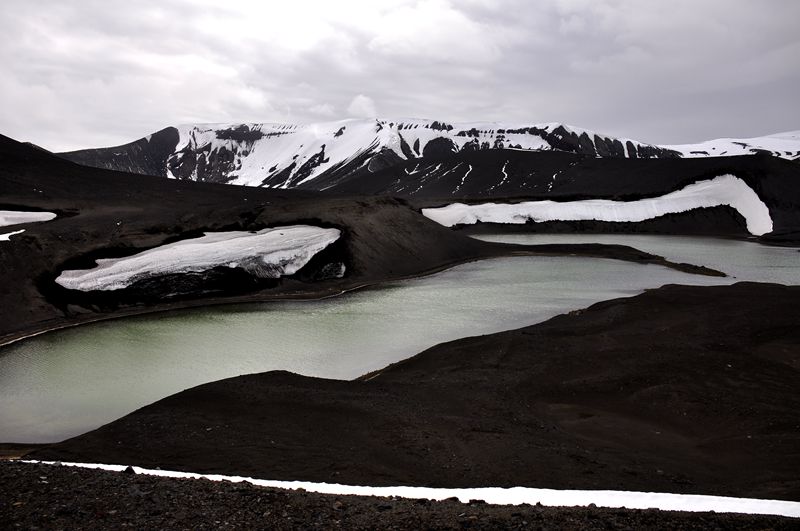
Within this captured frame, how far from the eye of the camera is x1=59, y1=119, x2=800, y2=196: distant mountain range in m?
158

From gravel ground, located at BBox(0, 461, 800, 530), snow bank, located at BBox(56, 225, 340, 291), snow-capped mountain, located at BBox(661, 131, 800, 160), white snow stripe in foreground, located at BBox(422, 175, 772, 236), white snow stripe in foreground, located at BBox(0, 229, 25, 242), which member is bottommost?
gravel ground, located at BBox(0, 461, 800, 530)

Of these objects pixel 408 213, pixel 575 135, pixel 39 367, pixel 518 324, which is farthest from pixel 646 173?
pixel 575 135

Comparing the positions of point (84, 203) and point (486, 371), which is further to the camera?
point (84, 203)

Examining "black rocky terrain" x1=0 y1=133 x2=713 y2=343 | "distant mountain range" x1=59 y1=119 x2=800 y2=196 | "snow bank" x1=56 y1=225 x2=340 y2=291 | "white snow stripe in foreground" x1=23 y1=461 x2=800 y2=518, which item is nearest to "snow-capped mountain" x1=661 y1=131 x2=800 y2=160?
"distant mountain range" x1=59 y1=119 x2=800 y2=196

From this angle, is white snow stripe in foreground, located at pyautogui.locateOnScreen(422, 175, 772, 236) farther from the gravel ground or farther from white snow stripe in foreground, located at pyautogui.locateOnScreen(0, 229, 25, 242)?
the gravel ground

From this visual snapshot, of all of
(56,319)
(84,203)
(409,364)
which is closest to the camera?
(409,364)

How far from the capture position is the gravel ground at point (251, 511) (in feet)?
17.7

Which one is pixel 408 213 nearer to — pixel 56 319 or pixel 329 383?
pixel 56 319

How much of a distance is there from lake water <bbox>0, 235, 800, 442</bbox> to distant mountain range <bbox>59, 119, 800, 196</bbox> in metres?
105

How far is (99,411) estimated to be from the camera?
12.9m

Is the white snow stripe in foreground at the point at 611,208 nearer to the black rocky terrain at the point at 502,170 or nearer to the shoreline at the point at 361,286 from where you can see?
the black rocky terrain at the point at 502,170

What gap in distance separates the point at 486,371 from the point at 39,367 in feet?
42.5

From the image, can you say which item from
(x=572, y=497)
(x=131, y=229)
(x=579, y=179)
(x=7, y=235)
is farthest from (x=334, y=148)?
(x=572, y=497)

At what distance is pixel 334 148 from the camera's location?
176750mm
